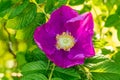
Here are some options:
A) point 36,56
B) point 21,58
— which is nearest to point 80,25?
point 36,56

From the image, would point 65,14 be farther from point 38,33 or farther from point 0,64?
point 0,64

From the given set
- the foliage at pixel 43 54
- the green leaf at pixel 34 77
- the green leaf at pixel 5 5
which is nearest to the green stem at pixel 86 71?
the foliage at pixel 43 54

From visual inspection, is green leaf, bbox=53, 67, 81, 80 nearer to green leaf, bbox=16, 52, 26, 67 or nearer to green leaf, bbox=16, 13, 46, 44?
green leaf, bbox=16, 13, 46, 44

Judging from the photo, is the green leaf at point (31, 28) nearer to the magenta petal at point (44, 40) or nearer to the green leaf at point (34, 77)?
the magenta petal at point (44, 40)

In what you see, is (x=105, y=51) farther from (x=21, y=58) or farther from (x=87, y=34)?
(x=21, y=58)

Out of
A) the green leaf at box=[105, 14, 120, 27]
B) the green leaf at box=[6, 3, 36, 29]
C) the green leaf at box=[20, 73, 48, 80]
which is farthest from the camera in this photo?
the green leaf at box=[105, 14, 120, 27]

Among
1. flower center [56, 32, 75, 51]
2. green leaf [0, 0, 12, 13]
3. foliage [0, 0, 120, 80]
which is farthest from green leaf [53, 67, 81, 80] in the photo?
green leaf [0, 0, 12, 13]

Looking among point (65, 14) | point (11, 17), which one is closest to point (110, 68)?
point (65, 14)
